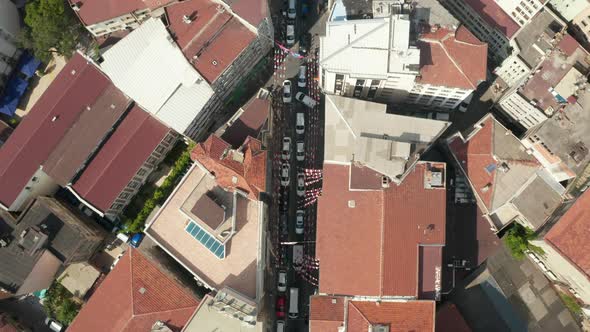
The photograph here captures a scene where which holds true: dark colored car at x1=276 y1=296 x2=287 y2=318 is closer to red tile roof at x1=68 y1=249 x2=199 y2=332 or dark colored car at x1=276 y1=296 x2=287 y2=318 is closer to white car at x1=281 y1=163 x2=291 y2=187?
red tile roof at x1=68 y1=249 x2=199 y2=332

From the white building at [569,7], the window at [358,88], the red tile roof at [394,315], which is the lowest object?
the red tile roof at [394,315]

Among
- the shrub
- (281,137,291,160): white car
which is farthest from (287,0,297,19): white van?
the shrub

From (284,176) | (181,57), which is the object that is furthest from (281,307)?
(181,57)

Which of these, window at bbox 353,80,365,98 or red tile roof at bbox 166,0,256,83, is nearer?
window at bbox 353,80,365,98

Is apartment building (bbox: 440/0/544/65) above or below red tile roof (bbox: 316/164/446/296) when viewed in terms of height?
above

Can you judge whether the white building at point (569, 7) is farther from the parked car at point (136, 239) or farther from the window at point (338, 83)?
the parked car at point (136, 239)

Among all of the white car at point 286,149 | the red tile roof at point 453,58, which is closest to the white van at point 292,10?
the white car at point 286,149
